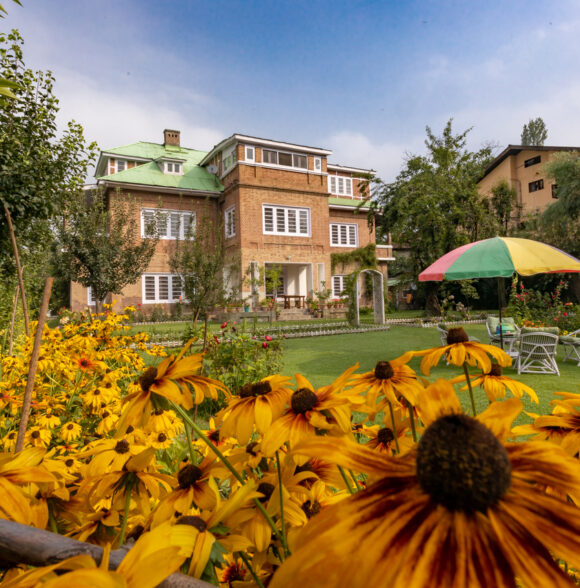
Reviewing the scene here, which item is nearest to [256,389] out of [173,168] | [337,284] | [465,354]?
[465,354]

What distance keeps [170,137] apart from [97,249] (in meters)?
20.1

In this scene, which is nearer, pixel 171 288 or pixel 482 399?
pixel 482 399

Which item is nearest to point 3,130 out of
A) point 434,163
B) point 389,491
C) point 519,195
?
point 389,491

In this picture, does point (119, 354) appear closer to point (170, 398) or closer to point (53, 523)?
point (53, 523)

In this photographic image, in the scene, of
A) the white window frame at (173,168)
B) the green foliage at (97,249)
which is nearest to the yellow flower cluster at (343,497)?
the green foliage at (97,249)

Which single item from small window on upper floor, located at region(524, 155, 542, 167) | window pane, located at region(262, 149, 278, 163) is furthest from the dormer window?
small window on upper floor, located at region(524, 155, 542, 167)

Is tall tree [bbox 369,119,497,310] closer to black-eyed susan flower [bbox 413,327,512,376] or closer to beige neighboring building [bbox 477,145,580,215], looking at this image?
beige neighboring building [bbox 477,145,580,215]

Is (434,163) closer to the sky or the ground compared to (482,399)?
closer to the sky

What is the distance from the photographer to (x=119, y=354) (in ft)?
12.2

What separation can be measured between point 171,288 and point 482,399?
21.2 meters

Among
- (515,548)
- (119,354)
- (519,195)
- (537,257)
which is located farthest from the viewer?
(519,195)

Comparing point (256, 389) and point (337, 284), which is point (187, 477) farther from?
point (337, 284)

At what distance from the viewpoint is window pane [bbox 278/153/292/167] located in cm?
2484

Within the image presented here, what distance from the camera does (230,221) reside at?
2514 cm
